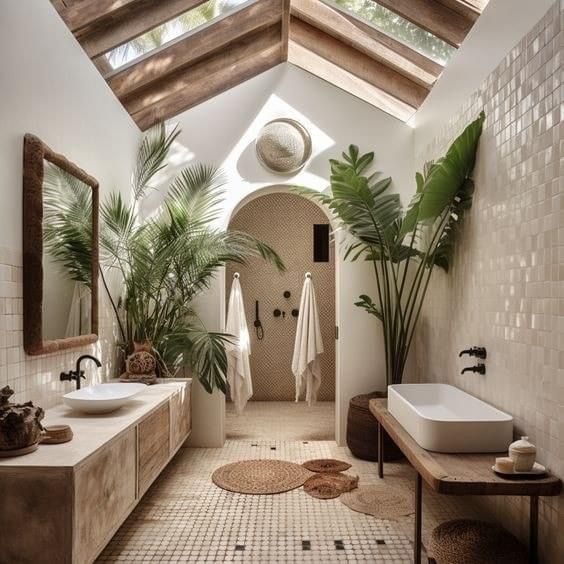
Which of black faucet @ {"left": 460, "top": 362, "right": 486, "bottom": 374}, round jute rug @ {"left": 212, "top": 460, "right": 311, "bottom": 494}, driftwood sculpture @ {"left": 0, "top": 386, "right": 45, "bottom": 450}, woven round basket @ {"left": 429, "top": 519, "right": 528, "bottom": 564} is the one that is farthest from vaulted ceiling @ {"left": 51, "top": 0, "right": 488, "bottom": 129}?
round jute rug @ {"left": 212, "top": 460, "right": 311, "bottom": 494}

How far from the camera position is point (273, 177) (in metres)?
5.18

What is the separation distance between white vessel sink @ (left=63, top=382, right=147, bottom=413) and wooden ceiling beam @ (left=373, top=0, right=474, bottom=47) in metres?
2.89

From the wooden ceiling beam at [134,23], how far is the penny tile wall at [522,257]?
1.98 metres

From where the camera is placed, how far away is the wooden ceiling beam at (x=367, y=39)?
4316 mm

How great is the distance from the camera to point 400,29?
13.7ft

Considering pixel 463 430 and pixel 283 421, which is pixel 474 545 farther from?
pixel 283 421

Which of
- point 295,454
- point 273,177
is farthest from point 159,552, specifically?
point 273,177

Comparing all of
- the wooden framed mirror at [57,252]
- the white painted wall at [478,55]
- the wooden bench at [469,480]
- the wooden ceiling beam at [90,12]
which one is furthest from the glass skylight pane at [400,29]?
the wooden bench at [469,480]

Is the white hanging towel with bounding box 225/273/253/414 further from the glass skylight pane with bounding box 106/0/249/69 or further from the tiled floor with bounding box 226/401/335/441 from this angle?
the glass skylight pane with bounding box 106/0/249/69

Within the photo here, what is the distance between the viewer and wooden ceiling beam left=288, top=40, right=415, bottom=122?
5.01 metres

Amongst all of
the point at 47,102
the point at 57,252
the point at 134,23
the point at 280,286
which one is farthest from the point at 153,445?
the point at 280,286

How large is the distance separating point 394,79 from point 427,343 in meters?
2.17

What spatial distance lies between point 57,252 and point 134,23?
1.58 metres

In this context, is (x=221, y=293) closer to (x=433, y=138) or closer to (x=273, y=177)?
(x=273, y=177)
